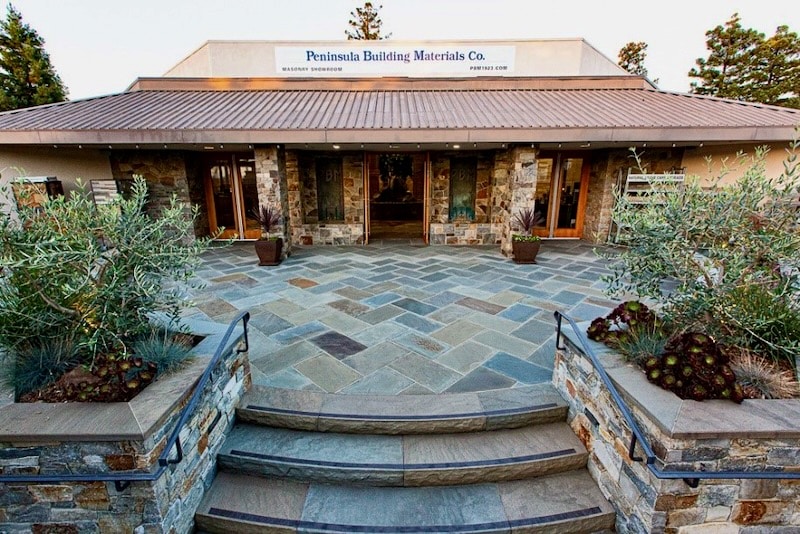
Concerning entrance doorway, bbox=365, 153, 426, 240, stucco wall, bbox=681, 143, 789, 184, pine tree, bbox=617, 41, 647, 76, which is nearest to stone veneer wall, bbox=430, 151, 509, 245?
entrance doorway, bbox=365, 153, 426, 240

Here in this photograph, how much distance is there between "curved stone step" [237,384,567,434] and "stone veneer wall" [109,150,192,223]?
6.79 meters

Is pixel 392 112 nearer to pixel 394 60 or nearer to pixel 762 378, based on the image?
pixel 394 60

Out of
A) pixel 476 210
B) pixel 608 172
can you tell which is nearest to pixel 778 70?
pixel 608 172

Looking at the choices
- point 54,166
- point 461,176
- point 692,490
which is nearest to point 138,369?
point 692,490

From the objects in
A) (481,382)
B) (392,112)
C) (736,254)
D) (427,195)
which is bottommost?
(481,382)

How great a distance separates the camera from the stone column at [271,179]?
670 cm

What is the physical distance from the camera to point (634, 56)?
20.7 m

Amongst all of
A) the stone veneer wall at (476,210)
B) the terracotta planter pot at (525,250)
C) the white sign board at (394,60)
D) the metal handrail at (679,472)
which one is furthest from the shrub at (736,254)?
the white sign board at (394,60)

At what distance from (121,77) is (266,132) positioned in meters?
19.2

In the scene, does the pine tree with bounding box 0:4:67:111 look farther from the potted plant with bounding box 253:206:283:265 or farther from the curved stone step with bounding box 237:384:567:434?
the curved stone step with bounding box 237:384:567:434

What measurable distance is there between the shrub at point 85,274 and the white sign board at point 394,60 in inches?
309

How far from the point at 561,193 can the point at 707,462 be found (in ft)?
26.8

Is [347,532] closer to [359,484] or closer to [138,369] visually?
[359,484]

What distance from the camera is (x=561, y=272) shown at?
609cm
